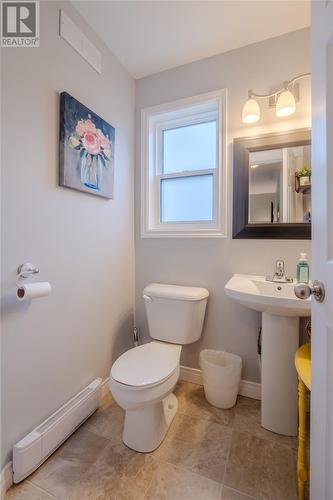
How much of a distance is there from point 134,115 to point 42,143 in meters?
1.00

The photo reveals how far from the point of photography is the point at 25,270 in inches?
40.0

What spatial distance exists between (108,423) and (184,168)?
1.82m

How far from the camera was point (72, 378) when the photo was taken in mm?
1314

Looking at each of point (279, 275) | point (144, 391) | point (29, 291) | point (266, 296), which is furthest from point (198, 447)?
point (29, 291)

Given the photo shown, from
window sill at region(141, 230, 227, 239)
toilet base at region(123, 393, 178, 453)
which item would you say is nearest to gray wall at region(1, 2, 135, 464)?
window sill at region(141, 230, 227, 239)

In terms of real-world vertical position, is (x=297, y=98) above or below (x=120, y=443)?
above

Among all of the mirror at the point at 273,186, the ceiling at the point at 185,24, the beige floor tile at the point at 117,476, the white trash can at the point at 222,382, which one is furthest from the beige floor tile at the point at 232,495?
Answer: the ceiling at the point at 185,24

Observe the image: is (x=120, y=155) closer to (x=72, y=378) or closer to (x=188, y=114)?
(x=188, y=114)

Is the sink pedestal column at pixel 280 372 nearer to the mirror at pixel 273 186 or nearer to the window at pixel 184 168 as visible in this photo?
the mirror at pixel 273 186

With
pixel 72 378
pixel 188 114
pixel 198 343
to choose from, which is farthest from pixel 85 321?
pixel 188 114

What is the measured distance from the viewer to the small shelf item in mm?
1374

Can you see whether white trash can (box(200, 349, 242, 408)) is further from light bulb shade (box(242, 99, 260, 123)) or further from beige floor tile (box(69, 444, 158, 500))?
light bulb shade (box(242, 99, 260, 123))

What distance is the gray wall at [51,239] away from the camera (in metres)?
0.98

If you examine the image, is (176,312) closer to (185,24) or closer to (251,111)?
(251,111)
